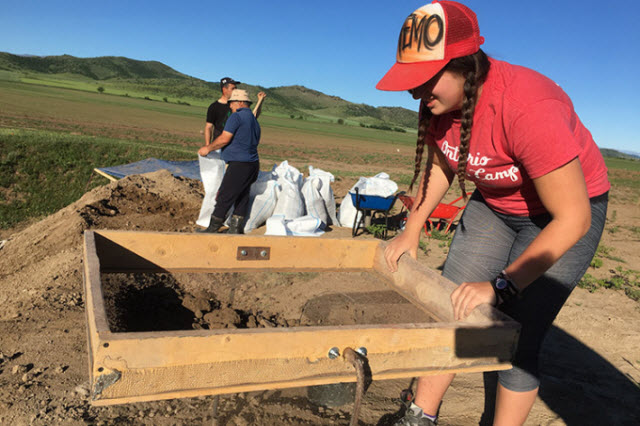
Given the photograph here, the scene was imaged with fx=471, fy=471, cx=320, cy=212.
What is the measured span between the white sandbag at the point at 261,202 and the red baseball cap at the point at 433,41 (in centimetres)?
406

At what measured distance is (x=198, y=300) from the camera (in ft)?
8.21

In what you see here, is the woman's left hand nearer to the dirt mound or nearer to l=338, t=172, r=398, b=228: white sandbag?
the dirt mound

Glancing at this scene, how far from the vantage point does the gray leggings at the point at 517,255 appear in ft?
5.23

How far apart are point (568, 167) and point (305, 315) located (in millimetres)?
2073

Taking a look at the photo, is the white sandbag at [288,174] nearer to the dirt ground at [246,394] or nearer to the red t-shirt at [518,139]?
the dirt ground at [246,394]

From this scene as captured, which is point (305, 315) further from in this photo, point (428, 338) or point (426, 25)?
point (426, 25)

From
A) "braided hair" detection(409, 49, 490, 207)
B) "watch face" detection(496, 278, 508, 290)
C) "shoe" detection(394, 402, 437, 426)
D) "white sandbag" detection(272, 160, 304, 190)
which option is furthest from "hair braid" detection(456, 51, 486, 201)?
"white sandbag" detection(272, 160, 304, 190)

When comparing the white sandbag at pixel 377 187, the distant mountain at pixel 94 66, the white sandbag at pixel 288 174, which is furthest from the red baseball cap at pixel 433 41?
the distant mountain at pixel 94 66

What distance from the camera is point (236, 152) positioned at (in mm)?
Result: 4852

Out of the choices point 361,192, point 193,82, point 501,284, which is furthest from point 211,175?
point 193,82

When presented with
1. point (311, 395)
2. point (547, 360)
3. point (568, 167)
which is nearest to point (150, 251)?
point (311, 395)

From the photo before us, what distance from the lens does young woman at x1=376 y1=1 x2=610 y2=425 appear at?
129 centimetres

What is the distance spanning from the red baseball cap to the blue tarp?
6155mm

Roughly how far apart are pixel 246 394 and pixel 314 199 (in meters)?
3.60
